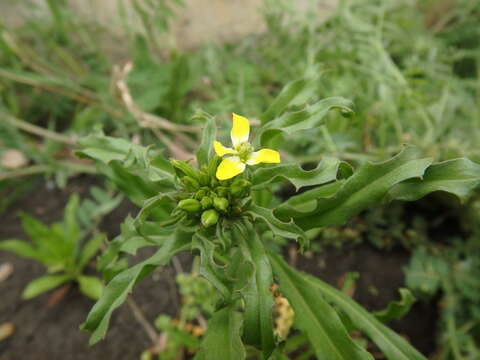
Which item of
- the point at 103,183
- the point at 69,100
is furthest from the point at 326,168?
the point at 69,100

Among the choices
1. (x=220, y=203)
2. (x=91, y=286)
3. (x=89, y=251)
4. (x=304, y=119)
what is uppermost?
(x=304, y=119)

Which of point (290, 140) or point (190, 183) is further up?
point (190, 183)

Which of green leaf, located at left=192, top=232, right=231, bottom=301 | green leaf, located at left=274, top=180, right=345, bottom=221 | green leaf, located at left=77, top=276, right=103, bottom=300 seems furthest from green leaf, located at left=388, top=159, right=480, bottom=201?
green leaf, located at left=77, top=276, right=103, bottom=300

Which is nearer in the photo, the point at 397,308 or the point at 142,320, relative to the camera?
the point at 397,308

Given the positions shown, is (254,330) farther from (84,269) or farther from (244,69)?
(244,69)

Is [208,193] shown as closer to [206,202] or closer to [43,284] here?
[206,202]

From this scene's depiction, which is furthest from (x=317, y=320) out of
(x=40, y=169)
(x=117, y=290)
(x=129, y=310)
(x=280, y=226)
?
(x=40, y=169)

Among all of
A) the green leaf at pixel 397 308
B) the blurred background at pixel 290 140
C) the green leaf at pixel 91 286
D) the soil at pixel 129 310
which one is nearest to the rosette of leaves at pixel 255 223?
the green leaf at pixel 397 308

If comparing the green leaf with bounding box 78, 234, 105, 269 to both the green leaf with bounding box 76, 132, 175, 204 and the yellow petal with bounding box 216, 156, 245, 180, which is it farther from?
the yellow petal with bounding box 216, 156, 245, 180
